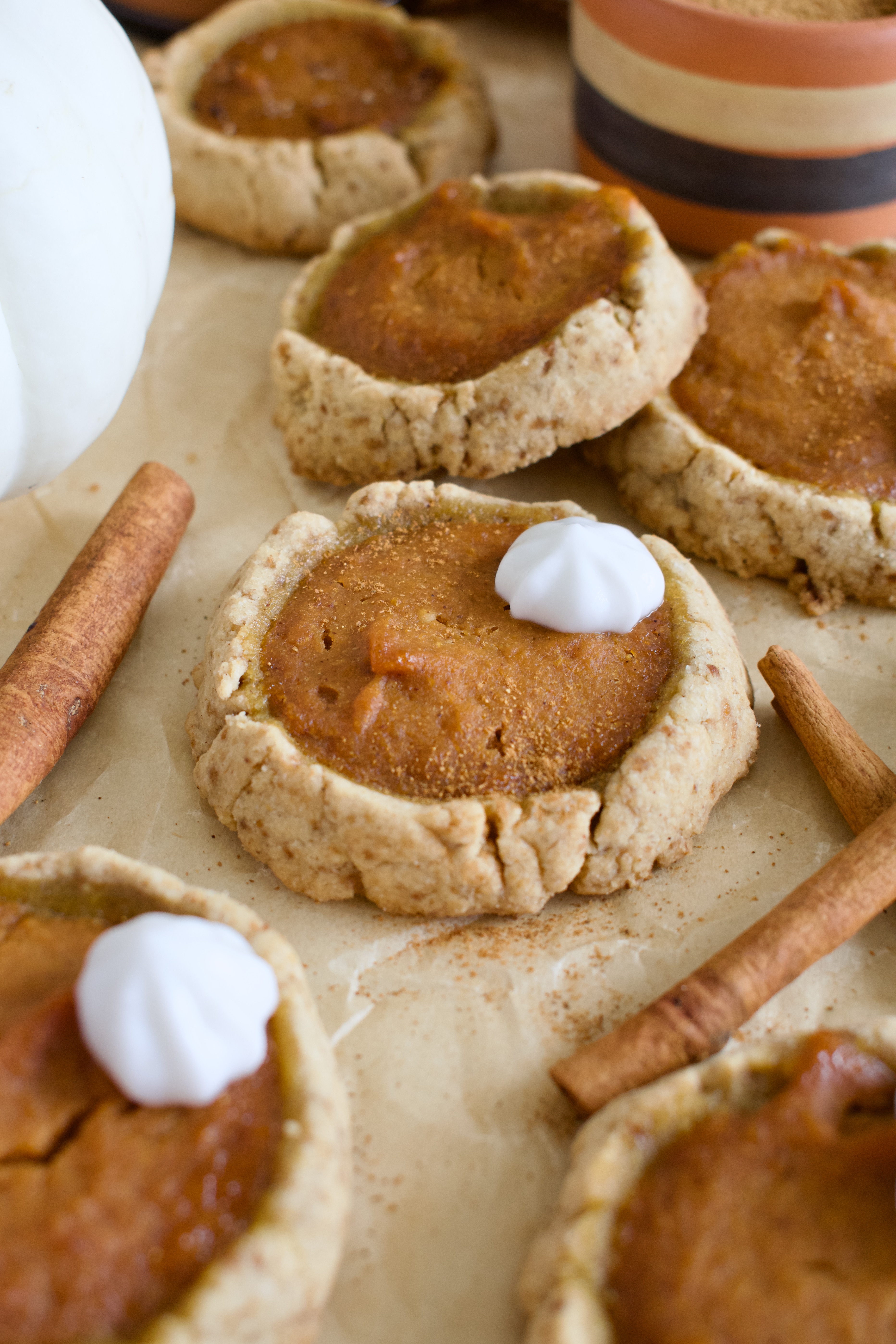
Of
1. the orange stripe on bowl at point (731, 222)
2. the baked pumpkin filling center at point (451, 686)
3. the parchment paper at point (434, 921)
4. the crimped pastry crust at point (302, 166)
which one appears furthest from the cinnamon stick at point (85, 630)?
the orange stripe on bowl at point (731, 222)

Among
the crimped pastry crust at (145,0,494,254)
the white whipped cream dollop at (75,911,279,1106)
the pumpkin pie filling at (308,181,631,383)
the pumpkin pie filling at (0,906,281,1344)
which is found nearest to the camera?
the pumpkin pie filling at (0,906,281,1344)

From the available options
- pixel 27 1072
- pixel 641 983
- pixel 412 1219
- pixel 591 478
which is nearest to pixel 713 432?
pixel 591 478

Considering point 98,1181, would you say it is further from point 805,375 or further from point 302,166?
point 302,166

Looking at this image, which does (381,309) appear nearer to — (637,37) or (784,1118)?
(637,37)

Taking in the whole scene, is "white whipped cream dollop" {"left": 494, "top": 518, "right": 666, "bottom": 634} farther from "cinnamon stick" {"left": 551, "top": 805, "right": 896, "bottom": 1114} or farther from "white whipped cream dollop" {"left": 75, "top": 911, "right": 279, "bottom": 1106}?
"white whipped cream dollop" {"left": 75, "top": 911, "right": 279, "bottom": 1106}

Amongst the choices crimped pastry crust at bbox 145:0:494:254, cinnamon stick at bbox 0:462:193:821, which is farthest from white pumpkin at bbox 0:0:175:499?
crimped pastry crust at bbox 145:0:494:254

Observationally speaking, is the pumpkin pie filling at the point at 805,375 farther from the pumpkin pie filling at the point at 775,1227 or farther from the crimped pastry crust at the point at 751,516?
the pumpkin pie filling at the point at 775,1227
